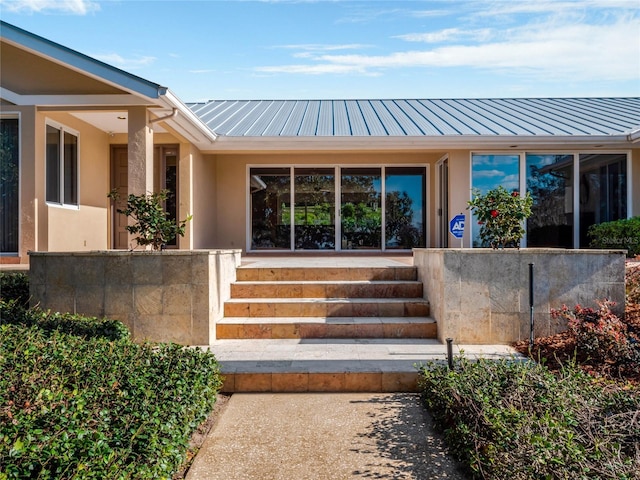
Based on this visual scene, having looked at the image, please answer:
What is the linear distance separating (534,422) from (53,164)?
8.91 meters

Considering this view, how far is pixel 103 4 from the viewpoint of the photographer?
7285 mm

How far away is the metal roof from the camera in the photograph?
9891 millimetres

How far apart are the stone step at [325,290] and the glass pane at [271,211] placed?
478 centimetres

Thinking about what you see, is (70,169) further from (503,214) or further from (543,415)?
(543,415)

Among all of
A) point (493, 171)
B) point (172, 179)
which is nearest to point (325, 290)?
point (172, 179)

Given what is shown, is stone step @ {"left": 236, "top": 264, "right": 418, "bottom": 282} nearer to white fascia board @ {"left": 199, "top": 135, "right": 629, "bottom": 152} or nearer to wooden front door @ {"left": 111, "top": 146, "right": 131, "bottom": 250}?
white fascia board @ {"left": 199, "top": 135, "right": 629, "bottom": 152}

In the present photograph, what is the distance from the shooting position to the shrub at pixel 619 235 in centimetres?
865

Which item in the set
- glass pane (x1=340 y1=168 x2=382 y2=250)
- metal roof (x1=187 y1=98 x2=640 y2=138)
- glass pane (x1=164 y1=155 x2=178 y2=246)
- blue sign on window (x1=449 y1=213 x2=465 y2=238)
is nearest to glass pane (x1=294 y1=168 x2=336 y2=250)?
glass pane (x1=340 y1=168 x2=382 y2=250)

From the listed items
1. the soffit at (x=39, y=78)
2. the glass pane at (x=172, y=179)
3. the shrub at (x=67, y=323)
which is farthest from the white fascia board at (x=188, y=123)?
the shrub at (x=67, y=323)

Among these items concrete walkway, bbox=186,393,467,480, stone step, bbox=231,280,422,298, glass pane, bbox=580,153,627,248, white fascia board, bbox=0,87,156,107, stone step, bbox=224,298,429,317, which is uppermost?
white fascia board, bbox=0,87,156,107

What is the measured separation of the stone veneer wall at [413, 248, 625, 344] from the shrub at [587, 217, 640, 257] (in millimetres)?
4032

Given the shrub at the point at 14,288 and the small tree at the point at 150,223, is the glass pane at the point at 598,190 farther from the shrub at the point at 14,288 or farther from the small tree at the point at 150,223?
the shrub at the point at 14,288

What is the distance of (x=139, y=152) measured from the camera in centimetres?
723

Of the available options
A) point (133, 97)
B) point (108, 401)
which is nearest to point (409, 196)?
point (133, 97)
